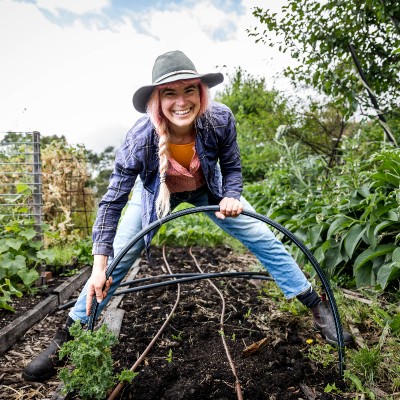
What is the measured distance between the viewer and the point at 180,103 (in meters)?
1.98

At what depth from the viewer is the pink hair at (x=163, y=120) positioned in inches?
78.2

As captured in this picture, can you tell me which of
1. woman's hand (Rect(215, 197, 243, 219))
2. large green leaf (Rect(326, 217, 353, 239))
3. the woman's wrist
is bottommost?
large green leaf (Rect(326, 217, 353, 239))

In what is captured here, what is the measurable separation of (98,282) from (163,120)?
34.7 inches

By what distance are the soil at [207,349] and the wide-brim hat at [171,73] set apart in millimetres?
1451

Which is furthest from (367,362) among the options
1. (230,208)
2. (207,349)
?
(230,208)

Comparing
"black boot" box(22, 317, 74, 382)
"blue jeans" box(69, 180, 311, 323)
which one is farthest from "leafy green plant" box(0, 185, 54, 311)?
"blue jeans" box(69, 180, 311, 323)

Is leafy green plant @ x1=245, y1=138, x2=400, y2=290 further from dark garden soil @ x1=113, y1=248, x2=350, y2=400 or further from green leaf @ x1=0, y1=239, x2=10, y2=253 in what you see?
green leaf @ x1=0, y1=239, x2=10, y2=253

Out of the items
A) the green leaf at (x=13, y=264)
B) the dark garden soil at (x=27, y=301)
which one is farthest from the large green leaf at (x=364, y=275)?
the green leaf at (x=13, y=264)

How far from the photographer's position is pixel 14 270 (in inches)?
129

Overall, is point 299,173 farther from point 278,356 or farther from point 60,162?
point 60,162

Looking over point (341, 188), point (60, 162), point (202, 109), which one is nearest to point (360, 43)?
point (341, 188)

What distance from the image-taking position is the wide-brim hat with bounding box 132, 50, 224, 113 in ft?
6.22

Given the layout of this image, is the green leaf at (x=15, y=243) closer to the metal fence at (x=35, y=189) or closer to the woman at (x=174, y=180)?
the metal fence at (x=35, y=189)

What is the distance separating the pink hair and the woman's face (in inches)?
0.9
